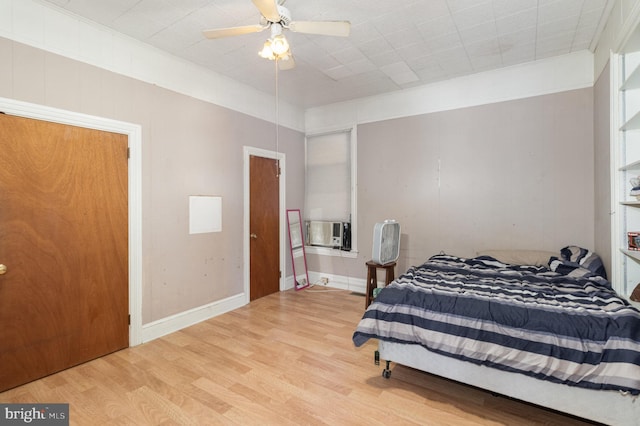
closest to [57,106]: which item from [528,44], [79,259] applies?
[79,259]

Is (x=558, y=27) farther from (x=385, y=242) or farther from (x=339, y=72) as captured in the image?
(x=385, y=242)

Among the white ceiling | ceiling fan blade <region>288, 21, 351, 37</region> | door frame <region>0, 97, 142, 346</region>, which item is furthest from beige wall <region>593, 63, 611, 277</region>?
door frame <region>0, 97, 142, 346</region>

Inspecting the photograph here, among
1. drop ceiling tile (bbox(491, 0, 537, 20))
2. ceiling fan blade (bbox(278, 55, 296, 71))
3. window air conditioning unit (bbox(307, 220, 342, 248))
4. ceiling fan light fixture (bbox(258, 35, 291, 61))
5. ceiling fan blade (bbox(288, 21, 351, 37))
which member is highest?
drop ceiling tile (bbox(491, 0, 537, 20))

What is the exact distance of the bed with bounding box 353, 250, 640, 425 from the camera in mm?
1624

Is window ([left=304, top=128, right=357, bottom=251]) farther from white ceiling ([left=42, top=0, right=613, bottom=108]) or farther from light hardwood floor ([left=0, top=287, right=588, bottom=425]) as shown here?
A: light hardwood floor ([left=0, top=287, right=588, bottom=425])

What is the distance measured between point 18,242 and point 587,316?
149 inches

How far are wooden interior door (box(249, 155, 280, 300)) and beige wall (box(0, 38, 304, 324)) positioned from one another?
22 centimetres

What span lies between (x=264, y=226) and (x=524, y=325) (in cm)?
323

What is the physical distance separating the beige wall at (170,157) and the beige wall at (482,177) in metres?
1.85

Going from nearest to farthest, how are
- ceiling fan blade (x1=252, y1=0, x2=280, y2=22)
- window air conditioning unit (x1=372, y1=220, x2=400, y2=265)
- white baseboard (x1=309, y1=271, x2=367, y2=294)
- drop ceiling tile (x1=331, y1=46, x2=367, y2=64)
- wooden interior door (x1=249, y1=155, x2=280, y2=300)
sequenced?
ceiling fan blade (x1=252, y1=0, x2=280, y2=22)
drop ceiling tile (x1=331, y1=46, x2=367, y2=64)
window air conditioning unit (x1=372, y1=220, x2=400, y2=265)
wooden interior door (x1=249, y1=155, x2=280, y2=300)
white baseboard (x1=309, y1=271, x2=367, y2=294)

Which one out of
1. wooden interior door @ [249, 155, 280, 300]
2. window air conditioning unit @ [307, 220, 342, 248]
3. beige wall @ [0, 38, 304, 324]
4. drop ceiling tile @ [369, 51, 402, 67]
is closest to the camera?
beige wall @ [0, 38, 304, 324]

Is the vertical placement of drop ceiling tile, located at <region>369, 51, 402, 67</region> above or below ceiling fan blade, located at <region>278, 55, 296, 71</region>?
above

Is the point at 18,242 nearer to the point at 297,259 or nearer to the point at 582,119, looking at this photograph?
the point at 297,259

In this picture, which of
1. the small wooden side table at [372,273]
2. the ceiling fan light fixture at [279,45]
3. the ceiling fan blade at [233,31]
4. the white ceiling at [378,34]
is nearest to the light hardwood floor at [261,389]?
the small wooden side table at [372,273]
